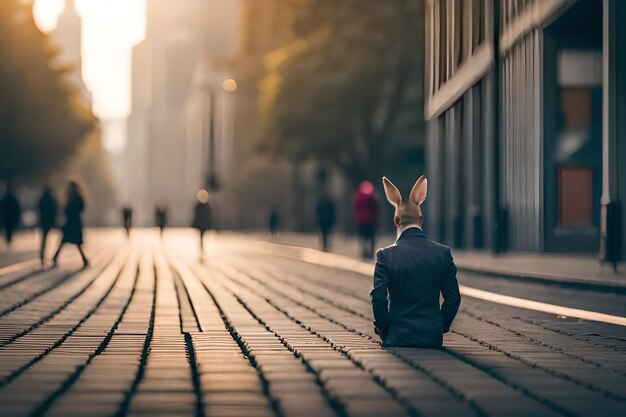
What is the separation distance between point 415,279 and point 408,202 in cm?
55

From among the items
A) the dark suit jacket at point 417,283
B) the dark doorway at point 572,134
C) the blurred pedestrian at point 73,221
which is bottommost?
the dark suit jacket at point 417,283

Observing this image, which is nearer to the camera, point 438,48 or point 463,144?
point 463,144

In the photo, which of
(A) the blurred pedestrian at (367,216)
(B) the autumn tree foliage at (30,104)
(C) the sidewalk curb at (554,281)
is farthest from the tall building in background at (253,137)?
(C) the sidewalk curb at (554,281)

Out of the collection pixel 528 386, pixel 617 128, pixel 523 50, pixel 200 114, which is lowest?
pixel 528 386

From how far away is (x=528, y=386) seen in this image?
671 cm

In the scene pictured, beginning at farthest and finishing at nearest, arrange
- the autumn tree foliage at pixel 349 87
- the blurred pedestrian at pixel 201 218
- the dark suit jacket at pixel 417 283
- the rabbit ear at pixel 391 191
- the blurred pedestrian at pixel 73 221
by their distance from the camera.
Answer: the autumn tree foliage at pixel 349 87, the blurred pedestrian at pixel 201 218, the blurred pedestrian at pixel 73 221, the dark suit jacket at pixel 417 283, the rabbit ear at pixel 391 191

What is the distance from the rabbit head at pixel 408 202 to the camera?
8.17 metres

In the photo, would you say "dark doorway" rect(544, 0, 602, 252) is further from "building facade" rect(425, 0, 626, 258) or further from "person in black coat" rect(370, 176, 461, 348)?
"person in black coat" rect(370, 176, 461, 348)

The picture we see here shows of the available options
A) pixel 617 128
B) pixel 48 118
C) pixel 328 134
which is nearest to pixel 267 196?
pixel 48 118

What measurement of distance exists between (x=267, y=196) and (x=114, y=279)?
66.4 m

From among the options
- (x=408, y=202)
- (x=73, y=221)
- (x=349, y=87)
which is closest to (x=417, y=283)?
(x=408, y=202)

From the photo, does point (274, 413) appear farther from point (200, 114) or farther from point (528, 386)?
point (200, 114)

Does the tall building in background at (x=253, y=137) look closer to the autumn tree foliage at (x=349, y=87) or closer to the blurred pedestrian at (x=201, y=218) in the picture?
the autumn tree foliage at (x=349, y=87)

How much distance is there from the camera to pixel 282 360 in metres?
7.79
